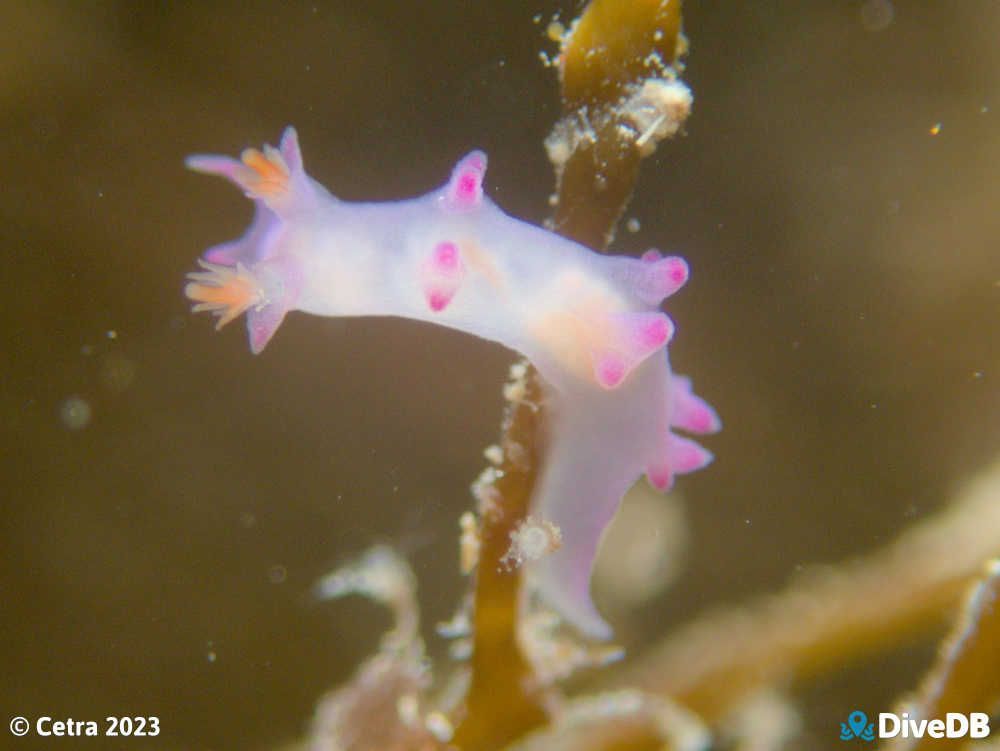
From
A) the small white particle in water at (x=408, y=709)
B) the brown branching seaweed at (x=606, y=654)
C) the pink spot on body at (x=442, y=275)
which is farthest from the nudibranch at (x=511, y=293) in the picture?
the small white particle in water at (x=408, y=709)

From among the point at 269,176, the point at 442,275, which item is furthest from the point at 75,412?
the point at 442,275

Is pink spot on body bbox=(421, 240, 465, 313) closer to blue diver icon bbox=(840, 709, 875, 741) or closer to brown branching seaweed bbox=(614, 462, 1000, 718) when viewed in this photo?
brown branching seaweed bbox=(614, 462, 1000, 718)

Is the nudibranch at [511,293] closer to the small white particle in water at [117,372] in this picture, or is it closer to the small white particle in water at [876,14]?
the small white particle in water at [117,372]

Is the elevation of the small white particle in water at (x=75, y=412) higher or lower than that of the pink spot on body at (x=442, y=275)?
higher

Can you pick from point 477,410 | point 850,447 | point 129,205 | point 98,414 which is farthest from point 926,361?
point 98,414

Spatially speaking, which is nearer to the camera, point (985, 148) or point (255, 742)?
point (985, 148)

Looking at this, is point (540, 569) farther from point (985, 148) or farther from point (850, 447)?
point (985, 148)

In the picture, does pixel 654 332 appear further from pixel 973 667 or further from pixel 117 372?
pixel 117 372

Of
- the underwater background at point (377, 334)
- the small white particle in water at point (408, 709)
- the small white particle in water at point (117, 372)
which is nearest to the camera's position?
the small white particle in water at point (408, 709)
